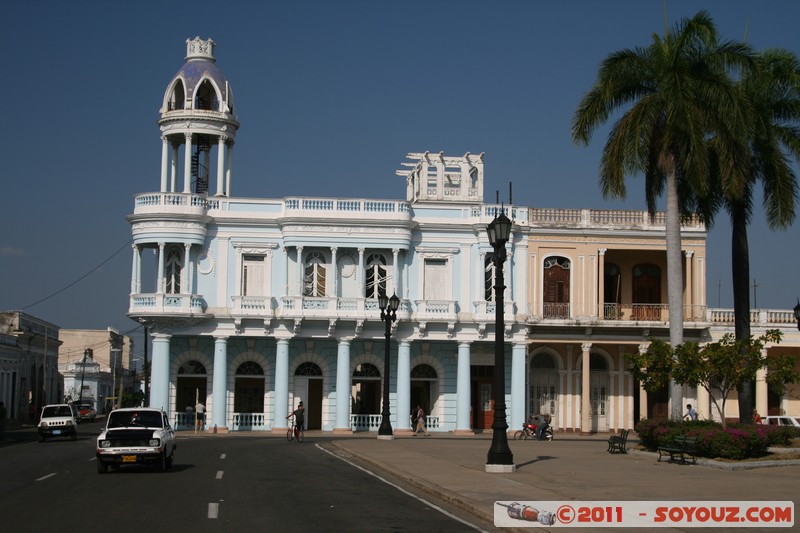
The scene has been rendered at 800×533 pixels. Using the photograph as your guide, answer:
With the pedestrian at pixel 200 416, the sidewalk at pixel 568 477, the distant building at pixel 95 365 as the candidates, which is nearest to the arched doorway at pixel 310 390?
the pedestrian at pixel 200 416

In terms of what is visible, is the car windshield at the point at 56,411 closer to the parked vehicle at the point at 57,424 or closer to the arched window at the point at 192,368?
the parked vehicle at the point at 57,424

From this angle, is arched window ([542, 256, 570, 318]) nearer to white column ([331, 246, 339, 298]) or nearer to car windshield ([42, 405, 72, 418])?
white column ([331, 246, 339, 298])

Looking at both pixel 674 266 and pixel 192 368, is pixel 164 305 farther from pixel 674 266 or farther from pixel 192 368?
pixel 674 266

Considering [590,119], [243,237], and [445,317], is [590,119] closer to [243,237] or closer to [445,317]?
[445,317]

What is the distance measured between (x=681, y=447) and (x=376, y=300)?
24.7 m

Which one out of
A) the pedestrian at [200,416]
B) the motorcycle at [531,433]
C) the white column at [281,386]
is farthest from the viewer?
the white column at [281,386]

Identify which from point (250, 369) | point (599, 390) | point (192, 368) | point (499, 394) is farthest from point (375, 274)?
point (499, 394)

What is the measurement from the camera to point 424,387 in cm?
5575

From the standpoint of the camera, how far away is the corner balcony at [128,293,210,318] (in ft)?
168

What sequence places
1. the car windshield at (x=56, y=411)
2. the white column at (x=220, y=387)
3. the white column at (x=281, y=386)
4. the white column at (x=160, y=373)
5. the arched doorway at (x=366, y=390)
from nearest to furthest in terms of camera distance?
1. the car windshield at (x=56, y=411)
2. the white column at (x=160, y=373)
3. the white column at (x=220, y=387)
4. the white column at (x=281, y=386)
5. the arched doorway at (x=366, y=390)

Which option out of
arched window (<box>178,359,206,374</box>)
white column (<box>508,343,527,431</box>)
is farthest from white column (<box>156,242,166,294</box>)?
white column (<box>508,343,527,431</box>)

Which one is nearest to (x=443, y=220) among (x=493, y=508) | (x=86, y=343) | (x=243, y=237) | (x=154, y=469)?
(x=243, y=237)

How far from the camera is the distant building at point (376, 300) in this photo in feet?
172

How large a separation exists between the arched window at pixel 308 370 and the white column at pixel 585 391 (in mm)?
13032
